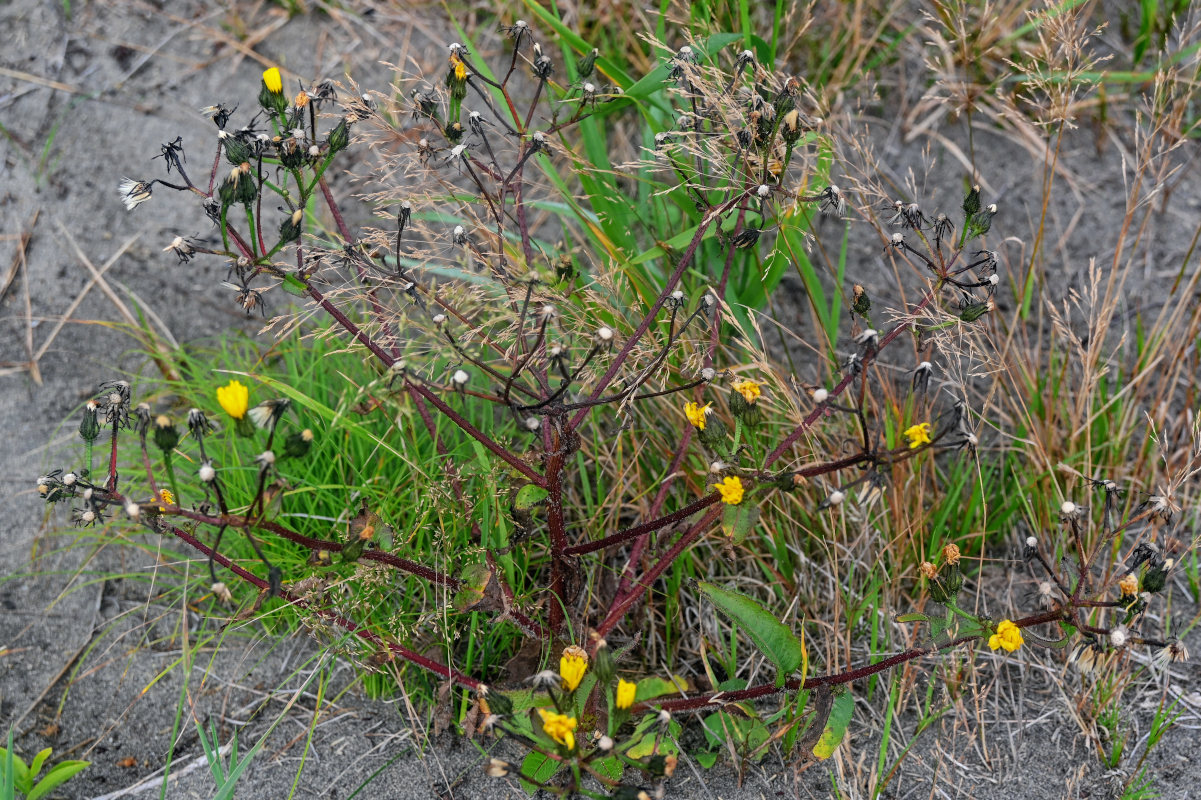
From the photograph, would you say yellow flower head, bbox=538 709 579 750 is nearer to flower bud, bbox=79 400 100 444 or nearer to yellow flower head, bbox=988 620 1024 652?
yellow flower head, bbox=988 620 1024 652

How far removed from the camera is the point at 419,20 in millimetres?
2881

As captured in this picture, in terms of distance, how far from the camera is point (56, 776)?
1.55m

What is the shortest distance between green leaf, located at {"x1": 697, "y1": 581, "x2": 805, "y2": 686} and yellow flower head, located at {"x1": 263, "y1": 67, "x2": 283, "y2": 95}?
99 centimetres

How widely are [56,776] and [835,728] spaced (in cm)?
130

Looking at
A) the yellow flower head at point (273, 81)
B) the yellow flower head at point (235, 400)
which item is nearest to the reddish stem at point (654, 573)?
the yellow flower head at point (235, 400)

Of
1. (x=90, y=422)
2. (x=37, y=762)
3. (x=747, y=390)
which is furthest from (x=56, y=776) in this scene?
(x=747, y=390)

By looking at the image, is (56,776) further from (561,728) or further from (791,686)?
(791,686)

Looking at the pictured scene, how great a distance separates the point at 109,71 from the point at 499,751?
2.46 meters

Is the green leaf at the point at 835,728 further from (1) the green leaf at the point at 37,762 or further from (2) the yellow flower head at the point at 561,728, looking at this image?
(1) the green leaf at the point at 37,762

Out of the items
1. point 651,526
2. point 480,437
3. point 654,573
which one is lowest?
point 654,573

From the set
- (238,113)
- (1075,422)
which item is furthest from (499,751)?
(238,113)

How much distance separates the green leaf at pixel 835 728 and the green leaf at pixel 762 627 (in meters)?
0.09

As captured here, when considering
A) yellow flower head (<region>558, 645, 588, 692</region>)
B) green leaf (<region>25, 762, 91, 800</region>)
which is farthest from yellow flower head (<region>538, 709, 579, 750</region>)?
green leaf (<region>25, 762, 91, 800</region>)

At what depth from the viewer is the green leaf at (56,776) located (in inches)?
60.9
